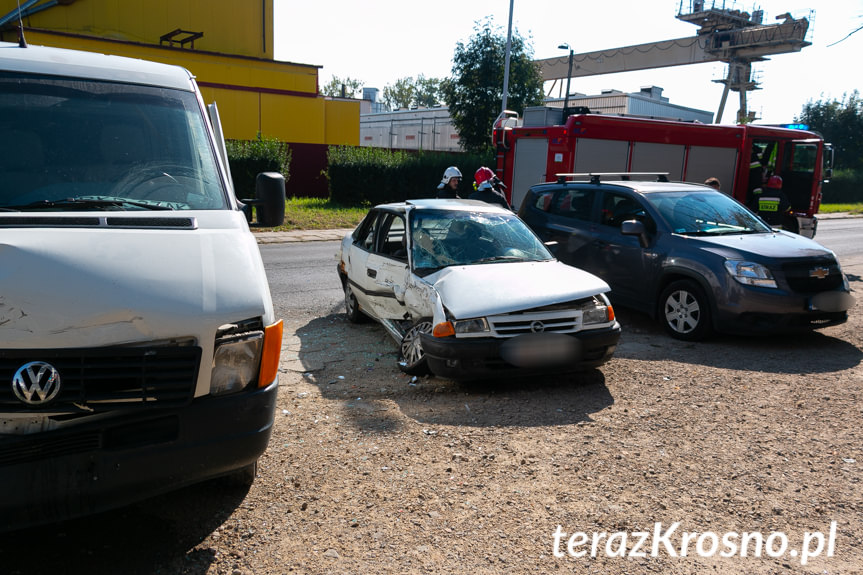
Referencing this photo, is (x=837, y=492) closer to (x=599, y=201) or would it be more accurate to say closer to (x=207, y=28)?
(x=599, y=201)

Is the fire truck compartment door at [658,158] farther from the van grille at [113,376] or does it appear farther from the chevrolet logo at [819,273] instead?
the van grille at [113,376]

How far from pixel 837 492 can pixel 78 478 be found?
12.7 ft

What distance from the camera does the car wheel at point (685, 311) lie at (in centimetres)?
713

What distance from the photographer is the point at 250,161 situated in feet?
71.3

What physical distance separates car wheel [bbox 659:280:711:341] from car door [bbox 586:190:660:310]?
9.6 inches

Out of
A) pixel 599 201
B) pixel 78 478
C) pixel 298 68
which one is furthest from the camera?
pixel 298 68

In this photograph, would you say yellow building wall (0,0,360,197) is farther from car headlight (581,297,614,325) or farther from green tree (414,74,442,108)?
green tree (414,74,442,108)

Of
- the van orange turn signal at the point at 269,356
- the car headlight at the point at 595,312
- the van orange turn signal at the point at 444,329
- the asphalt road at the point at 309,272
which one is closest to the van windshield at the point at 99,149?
the van orange turn signal at the point at 269,356

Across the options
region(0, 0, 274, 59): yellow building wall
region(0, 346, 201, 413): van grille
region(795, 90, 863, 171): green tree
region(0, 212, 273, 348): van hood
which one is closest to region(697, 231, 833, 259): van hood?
region(0, 212, 273, 348): van hood

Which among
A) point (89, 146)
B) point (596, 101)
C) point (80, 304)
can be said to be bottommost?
point (80, 304)

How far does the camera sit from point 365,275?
22.9ft

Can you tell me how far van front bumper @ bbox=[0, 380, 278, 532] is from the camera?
2.52 metres

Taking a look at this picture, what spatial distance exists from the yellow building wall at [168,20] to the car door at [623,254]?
23.7m

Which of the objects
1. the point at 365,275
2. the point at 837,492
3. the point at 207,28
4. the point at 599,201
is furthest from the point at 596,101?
the point at 837,492
